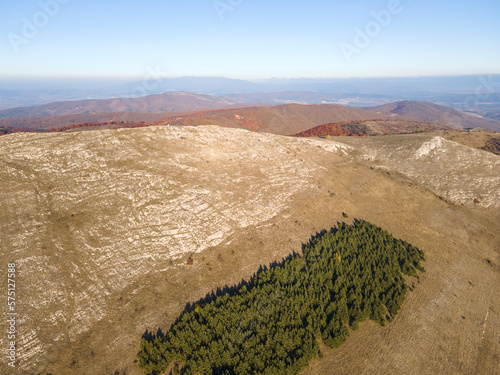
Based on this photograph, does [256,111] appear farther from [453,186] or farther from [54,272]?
[54,272]

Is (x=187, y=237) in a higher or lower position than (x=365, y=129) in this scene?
lower

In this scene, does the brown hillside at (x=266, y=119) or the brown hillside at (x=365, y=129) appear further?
the brown hillside at (x=266, y=119)

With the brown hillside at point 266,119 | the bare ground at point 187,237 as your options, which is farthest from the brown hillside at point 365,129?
the bare ground at point 187,237

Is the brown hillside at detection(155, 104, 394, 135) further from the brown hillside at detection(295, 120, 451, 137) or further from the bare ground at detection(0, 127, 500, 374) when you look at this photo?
the bare ground at detection(0, 127, 500, 374)

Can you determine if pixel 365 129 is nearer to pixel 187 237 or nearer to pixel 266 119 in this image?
pixel 266 119

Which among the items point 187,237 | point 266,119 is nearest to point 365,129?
point 266,119

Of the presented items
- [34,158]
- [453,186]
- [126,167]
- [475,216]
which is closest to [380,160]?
[453,186]

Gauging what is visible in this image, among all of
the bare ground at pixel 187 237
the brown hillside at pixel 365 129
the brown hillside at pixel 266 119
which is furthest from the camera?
the brown hillside at pixel 266 119

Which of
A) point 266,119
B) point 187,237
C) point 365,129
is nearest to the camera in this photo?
point 187,237

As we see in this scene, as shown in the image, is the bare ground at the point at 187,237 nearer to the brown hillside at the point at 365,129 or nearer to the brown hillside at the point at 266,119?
the brown hillside at the point at 365,129

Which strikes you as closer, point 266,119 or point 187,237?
point 187,237

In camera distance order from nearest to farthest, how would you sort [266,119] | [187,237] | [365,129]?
1. [187,237]
2. [365,129]
3. [266,119]
